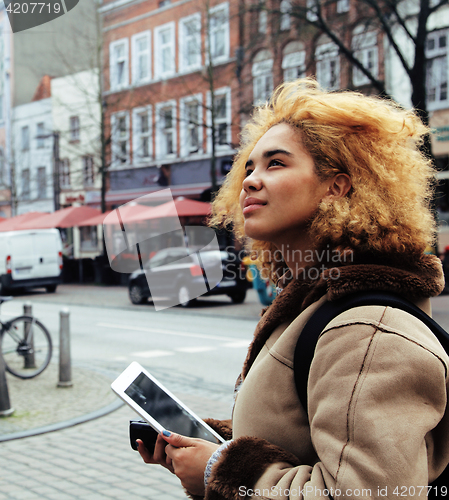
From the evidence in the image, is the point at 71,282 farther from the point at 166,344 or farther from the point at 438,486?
the point at 438,486

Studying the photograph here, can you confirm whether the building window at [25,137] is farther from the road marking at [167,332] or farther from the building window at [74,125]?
the road marking at [167,332]

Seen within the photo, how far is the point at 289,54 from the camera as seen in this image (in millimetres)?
22797

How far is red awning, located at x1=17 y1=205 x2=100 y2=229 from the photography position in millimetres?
23109

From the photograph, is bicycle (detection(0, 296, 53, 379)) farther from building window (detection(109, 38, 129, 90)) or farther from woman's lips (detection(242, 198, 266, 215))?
building window (detection(109, 38, 129, 90))

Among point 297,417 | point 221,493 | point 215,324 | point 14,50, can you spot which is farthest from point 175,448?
point 14,50

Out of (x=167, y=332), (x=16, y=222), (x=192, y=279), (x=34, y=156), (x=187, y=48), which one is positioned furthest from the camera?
(x=34, y=156)

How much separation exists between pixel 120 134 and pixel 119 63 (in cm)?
446

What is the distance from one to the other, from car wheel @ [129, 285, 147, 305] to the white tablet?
15.3 m

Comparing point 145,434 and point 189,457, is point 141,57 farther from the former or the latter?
point 189,457

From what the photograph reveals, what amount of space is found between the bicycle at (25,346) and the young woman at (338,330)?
6.28m

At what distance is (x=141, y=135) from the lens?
2862 centimetres

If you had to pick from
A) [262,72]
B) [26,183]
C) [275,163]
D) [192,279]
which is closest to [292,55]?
[262,72]

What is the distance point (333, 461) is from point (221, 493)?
0.29 metres

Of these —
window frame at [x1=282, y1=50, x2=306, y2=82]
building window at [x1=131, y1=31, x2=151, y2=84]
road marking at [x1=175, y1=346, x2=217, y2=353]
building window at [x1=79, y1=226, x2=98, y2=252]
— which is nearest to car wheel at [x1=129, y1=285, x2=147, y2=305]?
road marking at [x1=175, y1=346, x2=217, y2=353]
